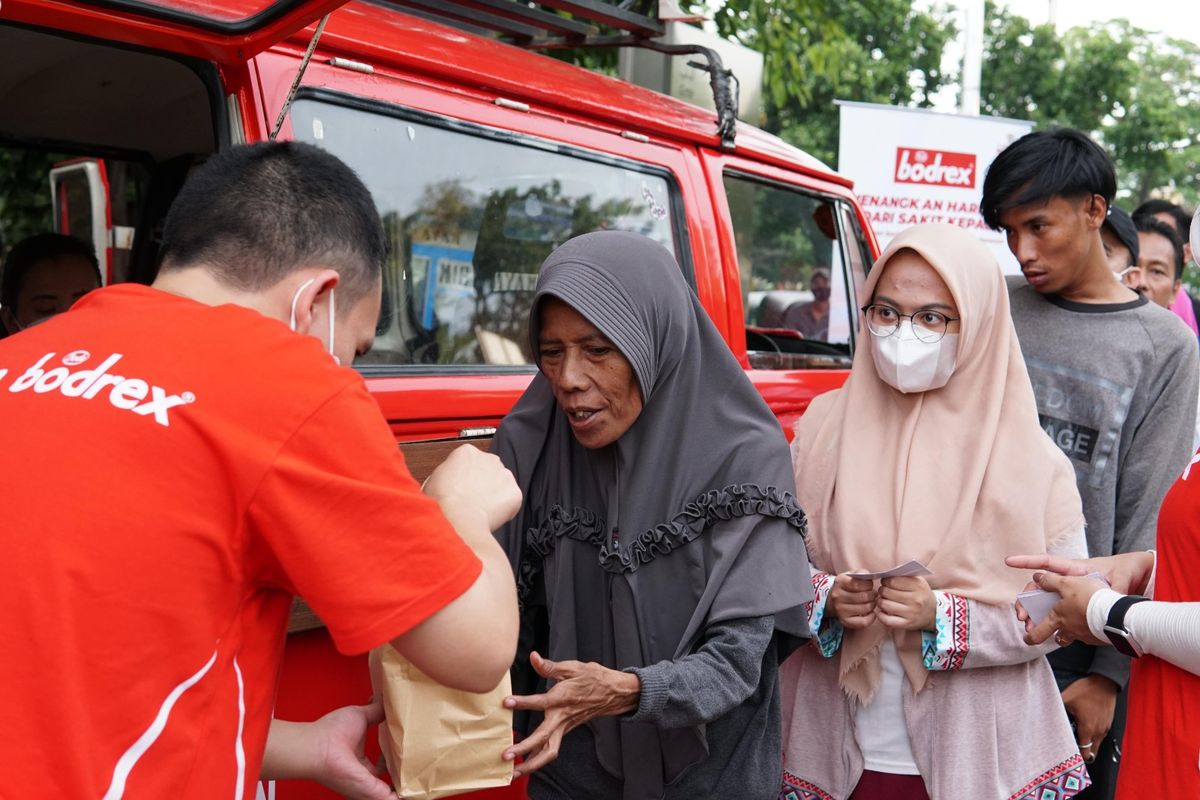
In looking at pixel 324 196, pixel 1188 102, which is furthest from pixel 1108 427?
pixel 1188 102

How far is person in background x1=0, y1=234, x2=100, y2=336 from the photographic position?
3723mm

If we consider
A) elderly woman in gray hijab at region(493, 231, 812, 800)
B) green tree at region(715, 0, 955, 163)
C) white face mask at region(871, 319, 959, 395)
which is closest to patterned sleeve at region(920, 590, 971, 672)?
elderly woman in gray hijab at region(493, 231, 812, 800)

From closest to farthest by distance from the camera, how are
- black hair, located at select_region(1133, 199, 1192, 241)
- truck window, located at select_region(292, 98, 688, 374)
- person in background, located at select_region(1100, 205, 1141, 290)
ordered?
truck window, located at select_region(292, 98, 688, 374) < person in background, located at select_region(1100, 205, 1141, 290) < black hair, located at select_region(1133, 199, 1192, 241)

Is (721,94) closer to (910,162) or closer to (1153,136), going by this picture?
(910,162)

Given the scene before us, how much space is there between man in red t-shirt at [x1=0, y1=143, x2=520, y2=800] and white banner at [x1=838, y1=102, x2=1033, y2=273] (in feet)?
21.2

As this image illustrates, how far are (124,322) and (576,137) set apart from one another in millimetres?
1876

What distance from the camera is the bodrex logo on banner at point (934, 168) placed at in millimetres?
7527

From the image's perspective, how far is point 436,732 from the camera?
1.61 metres

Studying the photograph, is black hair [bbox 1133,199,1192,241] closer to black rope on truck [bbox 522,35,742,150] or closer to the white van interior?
black rope on truck [bbox 522,35,742,150]

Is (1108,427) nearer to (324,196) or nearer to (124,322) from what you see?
(324,196)

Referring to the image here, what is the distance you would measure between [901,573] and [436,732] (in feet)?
3.34

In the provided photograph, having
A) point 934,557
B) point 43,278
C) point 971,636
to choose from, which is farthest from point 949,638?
point 43,278

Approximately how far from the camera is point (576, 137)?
302 cm

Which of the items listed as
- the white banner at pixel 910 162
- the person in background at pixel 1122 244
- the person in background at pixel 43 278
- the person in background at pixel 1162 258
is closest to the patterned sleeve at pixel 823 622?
the person in background at pixel 1122 244
